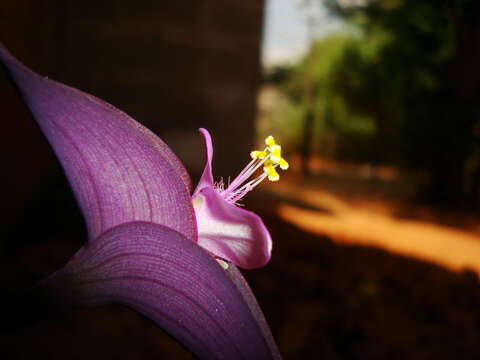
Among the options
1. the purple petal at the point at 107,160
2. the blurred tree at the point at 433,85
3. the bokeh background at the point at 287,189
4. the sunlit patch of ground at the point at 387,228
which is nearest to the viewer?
the purple petal at the point at 107,160

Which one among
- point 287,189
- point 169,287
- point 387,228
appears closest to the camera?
point 169,287

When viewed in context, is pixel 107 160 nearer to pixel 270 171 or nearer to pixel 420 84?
pixel 270 171

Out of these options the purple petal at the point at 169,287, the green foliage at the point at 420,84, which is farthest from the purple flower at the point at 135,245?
the green foliage at the point at 420,84

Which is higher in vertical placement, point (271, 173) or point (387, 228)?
point (271, 173)

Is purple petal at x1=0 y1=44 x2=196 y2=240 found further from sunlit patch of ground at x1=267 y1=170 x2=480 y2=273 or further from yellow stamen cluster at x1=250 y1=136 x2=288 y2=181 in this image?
sunlit patch of ground at x1=267 y1=170 x2=480 y2=273

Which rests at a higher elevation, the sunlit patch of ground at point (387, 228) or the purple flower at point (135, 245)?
the purple flower at point (135, 245)

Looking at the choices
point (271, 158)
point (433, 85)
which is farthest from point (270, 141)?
point (433, 85)

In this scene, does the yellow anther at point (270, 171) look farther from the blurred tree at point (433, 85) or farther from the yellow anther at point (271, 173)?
the blurred tree at point (433, 85)
